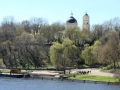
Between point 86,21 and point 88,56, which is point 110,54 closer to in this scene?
point 88,56

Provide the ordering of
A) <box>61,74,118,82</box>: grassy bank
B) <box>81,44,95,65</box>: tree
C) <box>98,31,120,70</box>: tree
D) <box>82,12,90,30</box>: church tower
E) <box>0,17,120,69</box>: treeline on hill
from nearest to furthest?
<box>61,74,118,82</box>: grassy bank, <box>98,31,120,70</box>: tree, <box>0,17,120,69</box>: treeline on hill, <box>81,44,95,65</box>: tree, <box>82,12,90,30</box>: church tower

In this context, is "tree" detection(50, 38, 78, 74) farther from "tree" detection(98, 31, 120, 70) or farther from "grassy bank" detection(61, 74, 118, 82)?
"grassy bank" detection(61, 74, 118, 82)

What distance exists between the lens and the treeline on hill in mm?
81887

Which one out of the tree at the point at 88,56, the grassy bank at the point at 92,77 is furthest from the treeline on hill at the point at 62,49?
the grassy bank at the point at 92,77

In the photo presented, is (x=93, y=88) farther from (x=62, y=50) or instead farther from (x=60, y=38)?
(x=60, y=38)

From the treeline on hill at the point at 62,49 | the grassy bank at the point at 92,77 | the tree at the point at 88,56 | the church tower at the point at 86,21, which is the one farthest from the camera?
the church tower at the point at 86,21

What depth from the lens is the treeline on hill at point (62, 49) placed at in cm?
8189

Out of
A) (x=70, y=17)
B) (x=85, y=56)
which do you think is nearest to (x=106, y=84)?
(x=85, y=56)

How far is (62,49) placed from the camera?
88188mm

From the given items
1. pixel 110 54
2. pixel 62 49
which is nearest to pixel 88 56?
pixel 62 49

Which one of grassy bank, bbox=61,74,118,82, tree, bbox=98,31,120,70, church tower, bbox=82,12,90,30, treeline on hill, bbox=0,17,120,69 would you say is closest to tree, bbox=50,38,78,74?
treeline on hill, bbox=0,17,120,69

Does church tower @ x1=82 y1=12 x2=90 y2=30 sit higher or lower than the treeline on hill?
higher

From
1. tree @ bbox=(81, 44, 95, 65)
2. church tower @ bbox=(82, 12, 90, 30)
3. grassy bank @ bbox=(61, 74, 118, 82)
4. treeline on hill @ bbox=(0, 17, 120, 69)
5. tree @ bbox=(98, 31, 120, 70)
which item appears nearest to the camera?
grassy bank @ bbox=(61, 74, 118, 82)

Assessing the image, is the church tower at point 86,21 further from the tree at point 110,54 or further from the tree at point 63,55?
the tree at point 110,54
